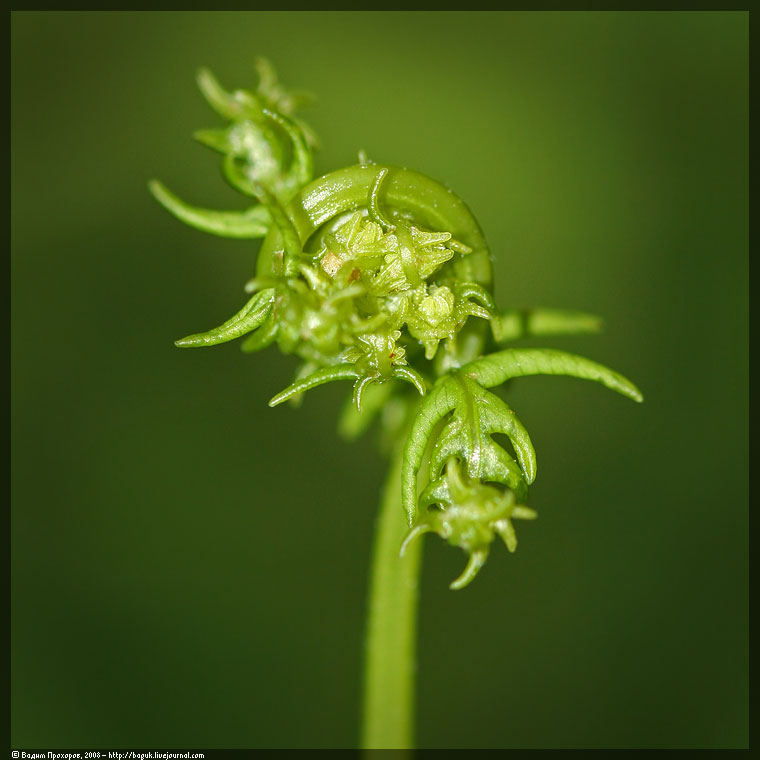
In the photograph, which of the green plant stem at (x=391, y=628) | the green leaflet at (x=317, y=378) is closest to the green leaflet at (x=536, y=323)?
the green plant stem at (x=391, y=628)

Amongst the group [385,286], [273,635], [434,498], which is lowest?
[273,635]

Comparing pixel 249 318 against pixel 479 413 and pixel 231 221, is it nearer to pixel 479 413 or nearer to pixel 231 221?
pixel 231 221

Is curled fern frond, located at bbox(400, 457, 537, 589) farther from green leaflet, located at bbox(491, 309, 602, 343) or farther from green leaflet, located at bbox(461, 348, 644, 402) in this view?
green leaflet, located at bbox(491, 309, 602, 343)

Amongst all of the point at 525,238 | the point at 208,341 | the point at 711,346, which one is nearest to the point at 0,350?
the point at 525,238

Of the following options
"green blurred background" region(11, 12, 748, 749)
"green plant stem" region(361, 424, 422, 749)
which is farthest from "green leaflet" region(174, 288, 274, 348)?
"green blurred background" region(11, 12, 748, 749)

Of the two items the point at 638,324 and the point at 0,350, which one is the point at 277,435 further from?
the point at 638,324

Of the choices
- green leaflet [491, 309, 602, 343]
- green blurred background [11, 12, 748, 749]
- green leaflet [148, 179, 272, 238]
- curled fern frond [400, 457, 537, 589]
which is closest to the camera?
curled fern frond [400, 457, 537, 589]

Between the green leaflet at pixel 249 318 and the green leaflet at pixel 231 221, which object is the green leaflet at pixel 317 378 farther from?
the green leaflet at pixel 231 221

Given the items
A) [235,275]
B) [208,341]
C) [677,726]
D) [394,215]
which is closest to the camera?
[208,341]
